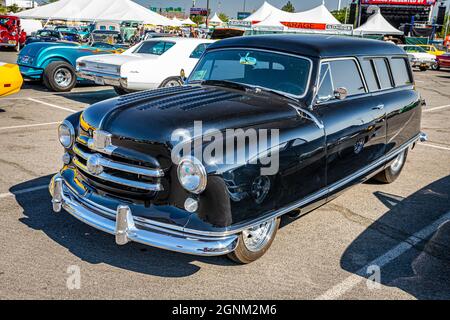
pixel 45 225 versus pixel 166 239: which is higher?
pixel 166 239

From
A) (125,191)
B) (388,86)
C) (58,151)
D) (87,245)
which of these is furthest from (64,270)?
(388,86)

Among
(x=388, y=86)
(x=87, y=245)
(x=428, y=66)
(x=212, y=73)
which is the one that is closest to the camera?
(x=87, y=245)

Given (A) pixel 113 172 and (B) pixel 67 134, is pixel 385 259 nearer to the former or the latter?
(A) pixel 113 172

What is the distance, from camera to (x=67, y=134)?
4066 mm

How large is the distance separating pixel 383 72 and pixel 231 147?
298cm

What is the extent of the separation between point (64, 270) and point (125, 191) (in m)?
0.77

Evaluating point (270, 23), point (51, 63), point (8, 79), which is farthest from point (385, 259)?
point (270, 23)

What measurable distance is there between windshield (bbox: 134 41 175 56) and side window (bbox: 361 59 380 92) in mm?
6888

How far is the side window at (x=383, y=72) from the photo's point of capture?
5227 mm

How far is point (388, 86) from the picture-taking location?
5.39 m

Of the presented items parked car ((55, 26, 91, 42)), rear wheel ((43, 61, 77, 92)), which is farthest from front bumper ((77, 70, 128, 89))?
parked car ((55, 26, 91, 42))

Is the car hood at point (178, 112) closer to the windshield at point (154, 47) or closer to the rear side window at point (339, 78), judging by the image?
the rear side window at point (339, 78)
